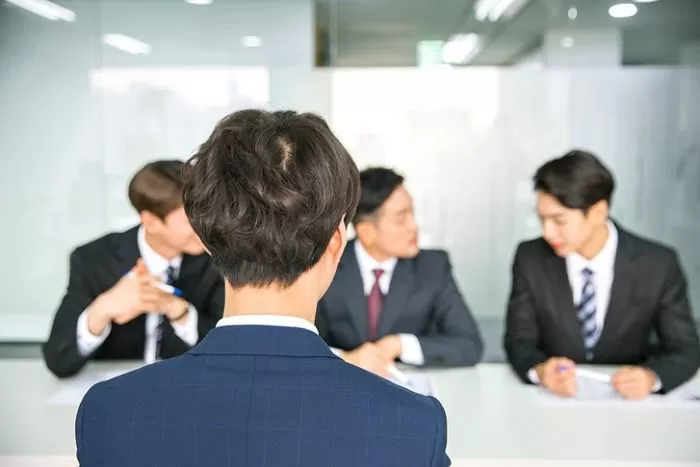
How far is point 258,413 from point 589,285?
8.04 feet

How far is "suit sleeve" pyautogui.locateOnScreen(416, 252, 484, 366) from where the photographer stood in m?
2.99

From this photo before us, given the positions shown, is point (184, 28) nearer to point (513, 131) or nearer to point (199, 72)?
point (199, 72)

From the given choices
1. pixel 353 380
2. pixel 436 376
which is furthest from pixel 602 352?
pixel 353 380

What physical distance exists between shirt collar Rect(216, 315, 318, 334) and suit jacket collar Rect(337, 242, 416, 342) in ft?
7.33

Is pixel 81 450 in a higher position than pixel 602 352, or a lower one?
higher

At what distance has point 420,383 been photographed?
269 cm

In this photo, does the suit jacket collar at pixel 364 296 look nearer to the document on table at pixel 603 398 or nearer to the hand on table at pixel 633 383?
the document on table at pixel 603 398

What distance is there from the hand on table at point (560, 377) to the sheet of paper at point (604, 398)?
2 centimetres

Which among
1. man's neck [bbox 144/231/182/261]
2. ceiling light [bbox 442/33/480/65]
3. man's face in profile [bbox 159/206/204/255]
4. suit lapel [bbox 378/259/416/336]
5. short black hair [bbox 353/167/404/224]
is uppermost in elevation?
ceiling light [bbox 442/33/480/65]

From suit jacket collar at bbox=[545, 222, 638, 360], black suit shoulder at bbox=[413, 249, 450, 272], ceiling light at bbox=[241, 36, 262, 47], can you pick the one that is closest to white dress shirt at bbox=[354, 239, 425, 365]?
black suit shoulder at bbox=[413, 249, 450, 272]

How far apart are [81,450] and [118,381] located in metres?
0.11

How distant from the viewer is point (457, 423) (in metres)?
2.28

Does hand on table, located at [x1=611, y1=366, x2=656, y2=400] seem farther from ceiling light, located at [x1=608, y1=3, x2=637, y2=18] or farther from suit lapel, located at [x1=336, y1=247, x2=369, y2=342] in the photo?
ceiling light, located at [x1=608, y1=3, x2=637, y2=18]

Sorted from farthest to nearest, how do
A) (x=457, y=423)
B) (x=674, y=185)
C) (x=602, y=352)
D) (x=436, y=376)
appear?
(x=674, y=185) < (x=602, y=352) < (x=436, y=376) < (x=457, y=423)
